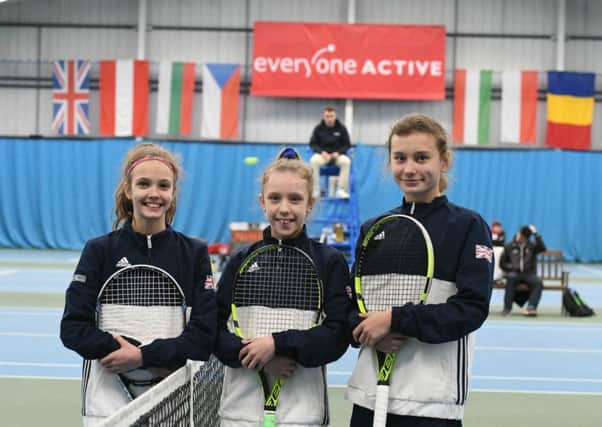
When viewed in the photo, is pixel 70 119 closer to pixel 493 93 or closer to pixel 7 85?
pixel 7 85

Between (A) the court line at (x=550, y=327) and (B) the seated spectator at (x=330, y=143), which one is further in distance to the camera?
(B) the seated spectator at (x=330, y=143)

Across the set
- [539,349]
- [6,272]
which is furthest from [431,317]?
[6,272]

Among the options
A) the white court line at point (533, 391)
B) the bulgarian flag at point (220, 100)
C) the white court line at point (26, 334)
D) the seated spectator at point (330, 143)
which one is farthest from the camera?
the bulgarian flag at point (220, 100)

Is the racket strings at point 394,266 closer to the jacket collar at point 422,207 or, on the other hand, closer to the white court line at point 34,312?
the jacket collar at point 422,207

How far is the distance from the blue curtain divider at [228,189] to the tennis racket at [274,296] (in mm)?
19293

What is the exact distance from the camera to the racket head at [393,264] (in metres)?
3.25

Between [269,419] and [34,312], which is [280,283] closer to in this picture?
[269,419]

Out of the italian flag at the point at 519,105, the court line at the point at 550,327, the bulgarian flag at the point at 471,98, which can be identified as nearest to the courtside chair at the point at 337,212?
the court line at the point at 550,327

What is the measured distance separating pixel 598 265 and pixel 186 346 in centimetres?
2167

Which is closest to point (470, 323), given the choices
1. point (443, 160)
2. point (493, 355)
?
point (443, 160)

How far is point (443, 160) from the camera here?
11.2 feet

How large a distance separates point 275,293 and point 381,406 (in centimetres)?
56

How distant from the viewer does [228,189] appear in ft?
77.8

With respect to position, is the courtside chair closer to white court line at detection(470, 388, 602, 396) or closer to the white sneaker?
the white sneaker
